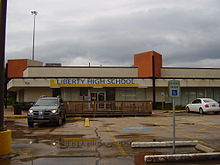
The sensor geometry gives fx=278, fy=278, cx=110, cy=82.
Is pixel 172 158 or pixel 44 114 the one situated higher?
pixel 44 114

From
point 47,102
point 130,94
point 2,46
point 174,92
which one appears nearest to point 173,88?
point 174,92

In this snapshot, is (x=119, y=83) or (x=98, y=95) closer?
(x=119, y=83)

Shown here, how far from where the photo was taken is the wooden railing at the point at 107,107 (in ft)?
78.1

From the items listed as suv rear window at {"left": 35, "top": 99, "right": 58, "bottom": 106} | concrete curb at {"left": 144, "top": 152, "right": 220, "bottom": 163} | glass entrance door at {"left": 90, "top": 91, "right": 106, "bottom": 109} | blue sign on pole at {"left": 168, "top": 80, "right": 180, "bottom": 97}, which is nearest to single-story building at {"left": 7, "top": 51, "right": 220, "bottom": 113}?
glass entrance door at {"left": 90, "top": 91, "right": 106, "bottom": 109}

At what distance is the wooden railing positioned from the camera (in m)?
23.8

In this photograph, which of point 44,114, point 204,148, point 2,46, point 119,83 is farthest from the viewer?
point 119,83

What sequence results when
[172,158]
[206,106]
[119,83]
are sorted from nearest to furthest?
[172,158] < [206,106] < [119,83]

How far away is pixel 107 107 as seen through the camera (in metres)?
24.1

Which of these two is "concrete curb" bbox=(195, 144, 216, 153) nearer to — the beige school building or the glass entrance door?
the beige school building

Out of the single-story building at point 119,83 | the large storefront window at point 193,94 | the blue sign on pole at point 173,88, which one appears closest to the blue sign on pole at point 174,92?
the blue sign on pole at point 173,88

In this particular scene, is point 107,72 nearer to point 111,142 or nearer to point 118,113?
point 118,113

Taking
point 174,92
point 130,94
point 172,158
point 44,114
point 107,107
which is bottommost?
point 172,158

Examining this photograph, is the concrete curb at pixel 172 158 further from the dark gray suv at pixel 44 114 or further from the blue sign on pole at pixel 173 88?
the dark gray suv at pixel 44 114

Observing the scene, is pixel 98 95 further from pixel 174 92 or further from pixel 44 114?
pixel 174 92
